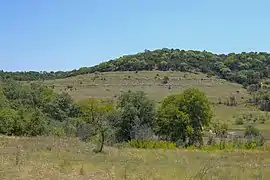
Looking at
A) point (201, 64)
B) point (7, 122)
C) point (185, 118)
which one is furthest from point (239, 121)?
point (201, 64)

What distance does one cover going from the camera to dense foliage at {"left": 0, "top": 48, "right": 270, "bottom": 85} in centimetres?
14714

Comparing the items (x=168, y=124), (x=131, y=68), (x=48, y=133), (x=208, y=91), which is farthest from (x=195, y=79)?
(x=48, y=133)

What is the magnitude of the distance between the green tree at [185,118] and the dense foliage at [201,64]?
87.2 meters

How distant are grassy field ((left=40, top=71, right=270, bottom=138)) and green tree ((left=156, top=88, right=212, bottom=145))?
47998 mm

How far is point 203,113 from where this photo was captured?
54.7 meters

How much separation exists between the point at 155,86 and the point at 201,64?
35184 millimetres

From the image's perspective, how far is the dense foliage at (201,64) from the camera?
147 m

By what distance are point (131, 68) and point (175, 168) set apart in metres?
139

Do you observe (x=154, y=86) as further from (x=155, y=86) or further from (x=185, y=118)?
(x=185, y=118)

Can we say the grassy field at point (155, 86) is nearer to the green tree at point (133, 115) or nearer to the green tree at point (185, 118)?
the green tree at point (185, 118)

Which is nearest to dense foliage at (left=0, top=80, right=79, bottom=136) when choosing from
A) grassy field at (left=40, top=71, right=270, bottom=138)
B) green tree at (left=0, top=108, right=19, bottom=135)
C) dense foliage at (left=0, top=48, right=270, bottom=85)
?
green tree at (left=0, top=108, right=19, bottom=135)

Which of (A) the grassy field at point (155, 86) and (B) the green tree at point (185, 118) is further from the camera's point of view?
(A) the grassy field at point (155, 86)

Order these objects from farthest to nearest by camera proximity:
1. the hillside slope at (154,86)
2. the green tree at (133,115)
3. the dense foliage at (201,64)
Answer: the dense foliage at (201,64), the hillside slope at (154,86), the green tree at (133,115)

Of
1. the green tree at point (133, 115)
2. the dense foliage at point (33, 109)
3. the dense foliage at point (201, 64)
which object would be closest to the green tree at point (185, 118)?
the green tree at point (133, 115)
